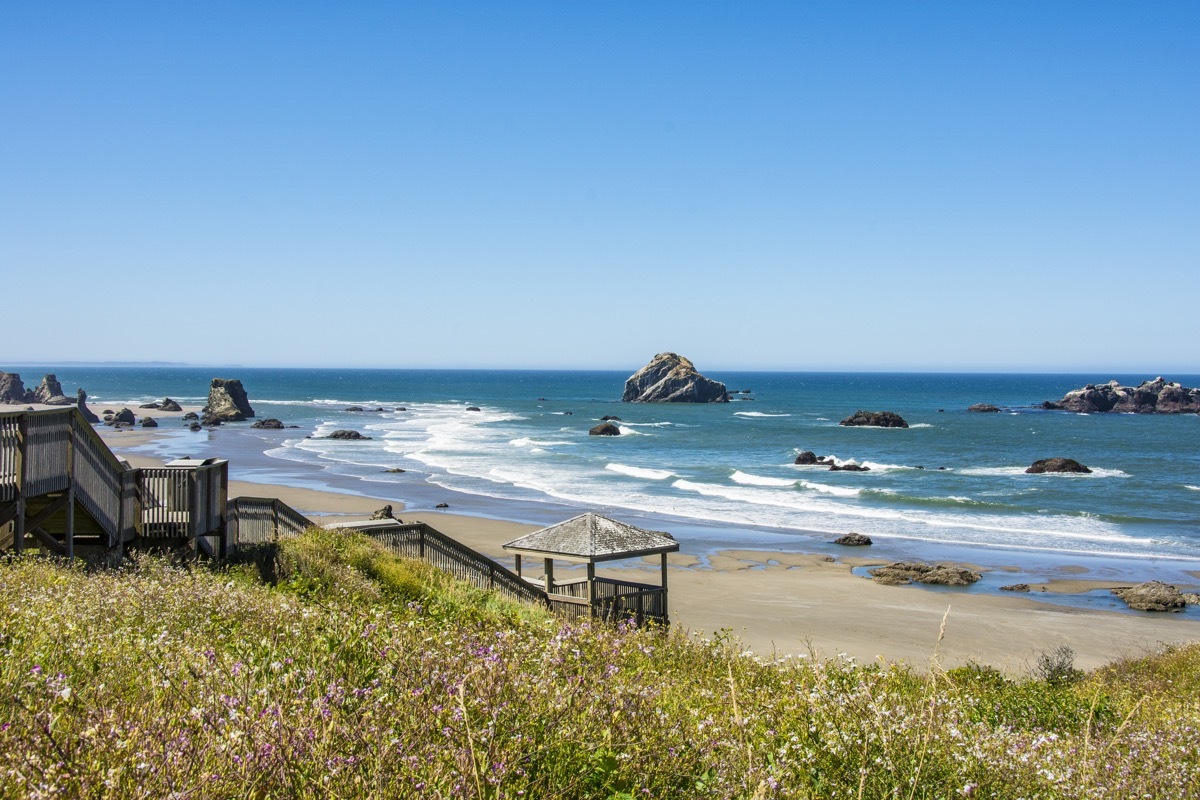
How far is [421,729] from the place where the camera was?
415cm

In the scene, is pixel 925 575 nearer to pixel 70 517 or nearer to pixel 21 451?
pixel 70 517

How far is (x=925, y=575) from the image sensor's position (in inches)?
1100

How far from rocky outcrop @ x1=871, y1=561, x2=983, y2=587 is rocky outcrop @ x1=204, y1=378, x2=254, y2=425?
254 ft

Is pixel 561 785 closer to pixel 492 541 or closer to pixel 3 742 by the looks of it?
pixel 3 742

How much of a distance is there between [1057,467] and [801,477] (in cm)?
1621

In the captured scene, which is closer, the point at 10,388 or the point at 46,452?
the point at 46,452

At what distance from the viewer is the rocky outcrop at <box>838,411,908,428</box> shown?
92.4 metres

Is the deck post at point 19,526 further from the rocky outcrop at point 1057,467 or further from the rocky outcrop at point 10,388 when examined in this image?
the rocky outcrop at point 10,388

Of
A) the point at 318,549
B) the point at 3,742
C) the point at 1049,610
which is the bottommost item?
the point at 1049,610

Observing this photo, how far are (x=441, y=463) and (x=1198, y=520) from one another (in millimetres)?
39052

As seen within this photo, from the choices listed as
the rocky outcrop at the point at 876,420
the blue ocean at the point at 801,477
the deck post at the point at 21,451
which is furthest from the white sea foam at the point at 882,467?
the deck post at the point at 21,451

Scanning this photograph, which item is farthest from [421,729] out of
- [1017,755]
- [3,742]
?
[1017,755]

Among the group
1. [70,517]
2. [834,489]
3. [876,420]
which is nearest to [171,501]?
[70,517]

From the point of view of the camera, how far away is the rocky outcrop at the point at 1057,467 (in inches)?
2199
